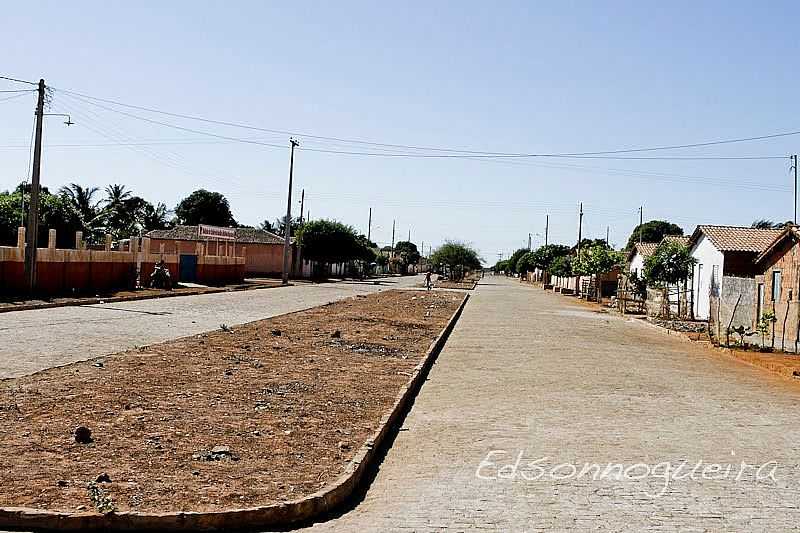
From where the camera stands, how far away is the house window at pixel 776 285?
32312 millimetres

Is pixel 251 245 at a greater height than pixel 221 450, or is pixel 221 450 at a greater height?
pixel 251 245

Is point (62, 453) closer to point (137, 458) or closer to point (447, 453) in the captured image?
point (137, 458)

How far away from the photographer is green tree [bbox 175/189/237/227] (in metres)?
119

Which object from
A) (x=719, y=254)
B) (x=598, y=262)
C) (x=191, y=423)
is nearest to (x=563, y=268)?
(x=598, y=262)

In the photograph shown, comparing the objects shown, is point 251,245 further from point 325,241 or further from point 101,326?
point 101,326

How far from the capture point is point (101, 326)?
22.6m

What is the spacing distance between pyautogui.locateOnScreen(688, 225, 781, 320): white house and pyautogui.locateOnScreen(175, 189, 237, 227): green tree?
8133cm

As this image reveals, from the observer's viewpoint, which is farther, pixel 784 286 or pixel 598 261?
pixel 598 261

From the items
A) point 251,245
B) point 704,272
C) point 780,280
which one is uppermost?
point 251,245

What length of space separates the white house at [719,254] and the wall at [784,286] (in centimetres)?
655

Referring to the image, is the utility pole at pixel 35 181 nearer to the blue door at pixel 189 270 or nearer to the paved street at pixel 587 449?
the paved street at pixel 587 449

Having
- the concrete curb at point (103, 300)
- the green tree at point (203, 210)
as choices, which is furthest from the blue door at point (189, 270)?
the green tree at point (203, 210)

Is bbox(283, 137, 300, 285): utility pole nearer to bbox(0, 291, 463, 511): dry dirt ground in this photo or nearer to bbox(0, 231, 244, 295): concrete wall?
bbox(0, 231, 244, 295): concrete wall

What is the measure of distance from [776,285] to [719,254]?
32.7ft
